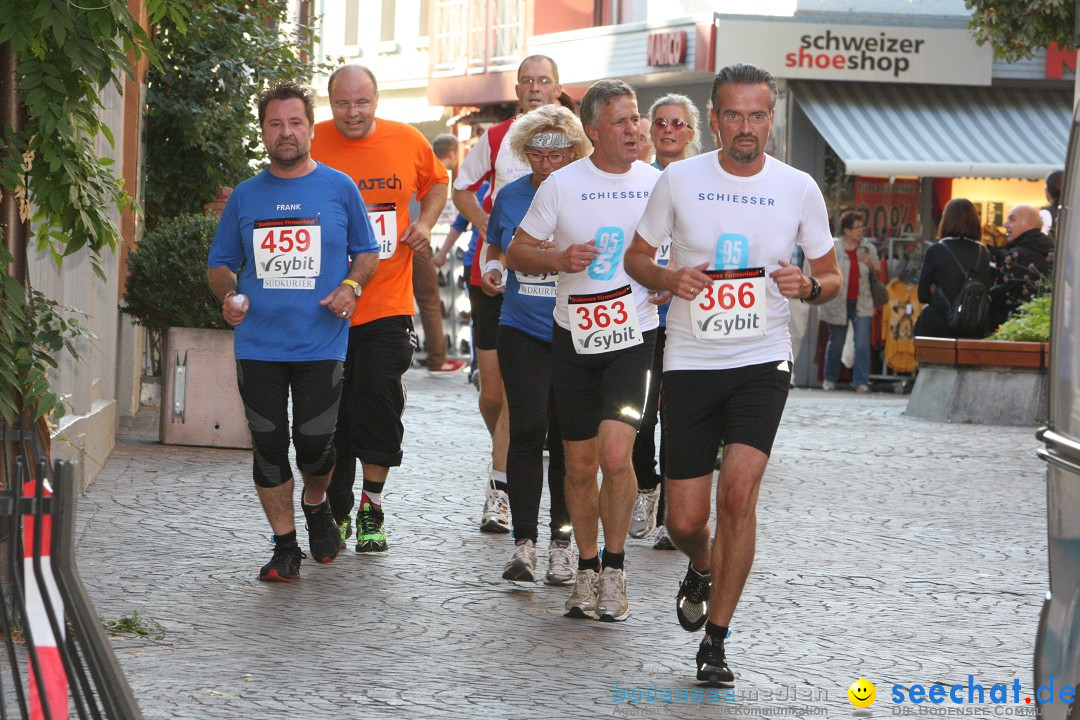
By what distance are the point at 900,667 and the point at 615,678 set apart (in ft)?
3.28

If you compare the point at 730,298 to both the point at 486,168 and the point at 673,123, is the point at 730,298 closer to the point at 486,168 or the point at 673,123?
the point at 673,123

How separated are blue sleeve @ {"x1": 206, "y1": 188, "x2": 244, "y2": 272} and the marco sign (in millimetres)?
17918

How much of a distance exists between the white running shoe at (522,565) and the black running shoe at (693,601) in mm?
1242

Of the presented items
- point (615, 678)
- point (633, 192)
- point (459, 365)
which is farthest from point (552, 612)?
point (459, 365)

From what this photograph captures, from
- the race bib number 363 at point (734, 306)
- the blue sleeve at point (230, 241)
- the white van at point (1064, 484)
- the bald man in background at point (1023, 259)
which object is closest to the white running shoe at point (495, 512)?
the blue sleeve at point (230, 241)

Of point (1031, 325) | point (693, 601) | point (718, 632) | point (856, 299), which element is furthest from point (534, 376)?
point (856, 299)

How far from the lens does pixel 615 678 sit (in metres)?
5.97

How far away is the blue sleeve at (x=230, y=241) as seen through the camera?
7.60 meters

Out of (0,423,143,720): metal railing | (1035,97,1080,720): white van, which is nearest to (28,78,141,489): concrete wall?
(0,423,143,720): metal railing

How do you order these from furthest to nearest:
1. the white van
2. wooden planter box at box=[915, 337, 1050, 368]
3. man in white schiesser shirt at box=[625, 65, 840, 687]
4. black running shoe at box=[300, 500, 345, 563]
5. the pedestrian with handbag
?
1. the pedestrian with handbag
2. wooden planter box at box=[915, 337, 1050, 368]
3. black running shoe at box=[300, 500, 345, 563]
4. man in white schiesser shirt at box=[625, 65, 840, 687]
5. the white van

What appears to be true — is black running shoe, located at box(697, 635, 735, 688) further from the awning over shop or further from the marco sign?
the marco sign

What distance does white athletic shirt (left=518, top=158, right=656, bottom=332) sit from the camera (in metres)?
7.01

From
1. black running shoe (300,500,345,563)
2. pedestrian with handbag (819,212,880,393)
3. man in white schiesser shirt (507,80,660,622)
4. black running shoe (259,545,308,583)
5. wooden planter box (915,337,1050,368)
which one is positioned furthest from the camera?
pedestrian with handbag (819,212,880,393)

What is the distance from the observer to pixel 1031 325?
16359mm
